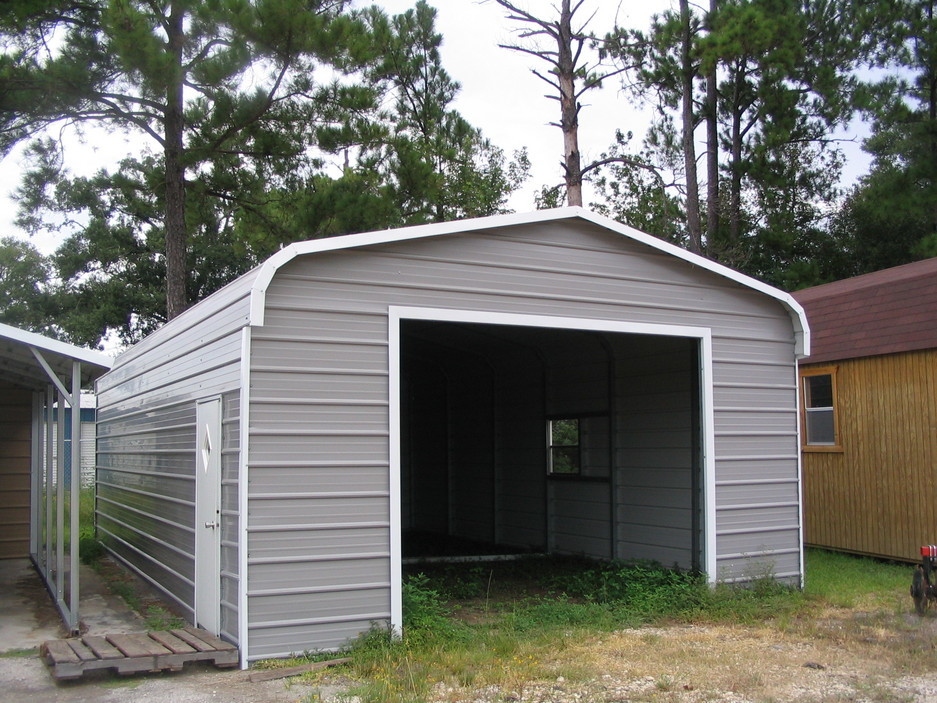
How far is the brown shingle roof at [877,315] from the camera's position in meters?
11.0

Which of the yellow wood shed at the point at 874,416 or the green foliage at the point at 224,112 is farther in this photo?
the green foliage at the point at 224,112

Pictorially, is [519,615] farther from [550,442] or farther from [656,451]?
[550,442]

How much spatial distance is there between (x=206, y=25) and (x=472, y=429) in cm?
722

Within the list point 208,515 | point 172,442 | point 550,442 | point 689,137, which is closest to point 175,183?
point 550,442

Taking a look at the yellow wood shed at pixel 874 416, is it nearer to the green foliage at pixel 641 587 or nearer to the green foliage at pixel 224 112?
the green foliage at pixel 641 587

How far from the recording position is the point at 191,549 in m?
8.07

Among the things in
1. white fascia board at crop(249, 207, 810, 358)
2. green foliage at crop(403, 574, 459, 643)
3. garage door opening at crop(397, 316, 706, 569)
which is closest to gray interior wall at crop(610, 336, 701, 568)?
garage door opening at crop(397, 316, 706, 569)

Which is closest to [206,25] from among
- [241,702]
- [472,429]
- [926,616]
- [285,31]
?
[285,31]

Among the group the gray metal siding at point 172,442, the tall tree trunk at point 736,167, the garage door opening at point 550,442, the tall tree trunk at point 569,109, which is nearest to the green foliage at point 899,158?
the tall tree trunk at point 736,167

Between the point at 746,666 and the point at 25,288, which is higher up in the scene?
the point at 25,288

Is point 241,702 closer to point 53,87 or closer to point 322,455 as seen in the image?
point 322,455

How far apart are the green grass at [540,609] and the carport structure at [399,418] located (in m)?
0.37

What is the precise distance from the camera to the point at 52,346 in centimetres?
738

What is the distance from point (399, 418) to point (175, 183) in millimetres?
9515
